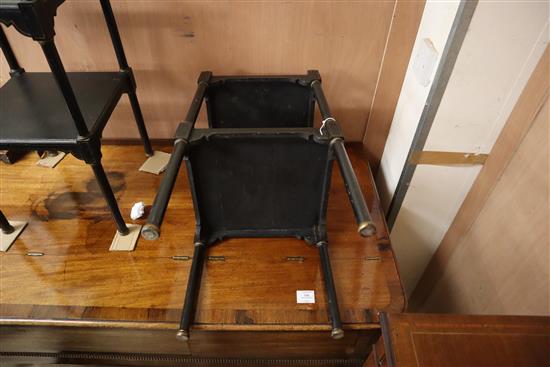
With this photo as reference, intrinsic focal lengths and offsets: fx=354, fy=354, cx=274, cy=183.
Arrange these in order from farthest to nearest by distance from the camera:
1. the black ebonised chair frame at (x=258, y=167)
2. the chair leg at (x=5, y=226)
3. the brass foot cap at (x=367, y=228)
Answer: the chair leg at (x=5, y=226), the black ebonised chair frame at (x=258, y=167), the brass foot cap at (x=367, y=228)

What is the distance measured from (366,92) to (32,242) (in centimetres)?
96

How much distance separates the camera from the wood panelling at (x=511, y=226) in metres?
0.73

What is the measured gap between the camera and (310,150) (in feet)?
2.34

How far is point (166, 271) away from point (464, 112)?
0.77m

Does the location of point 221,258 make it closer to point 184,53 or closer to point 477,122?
point 184,53

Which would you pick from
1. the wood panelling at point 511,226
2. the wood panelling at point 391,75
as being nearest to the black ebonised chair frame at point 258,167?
the wood panelling at point 391,75

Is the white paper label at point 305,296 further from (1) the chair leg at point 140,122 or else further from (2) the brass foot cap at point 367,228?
(1) the chair leg at point 140,122

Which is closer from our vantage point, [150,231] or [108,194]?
[150,231]

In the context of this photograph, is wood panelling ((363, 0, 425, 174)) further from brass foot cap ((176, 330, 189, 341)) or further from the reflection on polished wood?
brass foot cap ((176, 330, 189, 341))

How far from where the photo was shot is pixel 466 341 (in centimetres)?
60

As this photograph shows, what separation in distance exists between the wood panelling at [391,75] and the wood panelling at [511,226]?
294mm

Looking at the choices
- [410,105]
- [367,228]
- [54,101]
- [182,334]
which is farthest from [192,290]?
[410,105]

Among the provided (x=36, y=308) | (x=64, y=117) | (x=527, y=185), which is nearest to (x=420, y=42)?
(x=527, y=185)

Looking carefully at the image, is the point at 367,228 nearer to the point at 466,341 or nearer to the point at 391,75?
the point at 466,341
